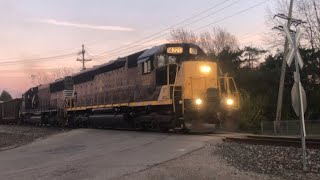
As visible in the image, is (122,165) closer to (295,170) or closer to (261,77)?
(295,170)

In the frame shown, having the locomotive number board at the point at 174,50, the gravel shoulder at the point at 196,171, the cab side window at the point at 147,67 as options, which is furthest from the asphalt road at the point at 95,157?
the locomotive number board at the point at 174,50

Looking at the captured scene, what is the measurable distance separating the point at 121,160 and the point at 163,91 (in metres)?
Answer: 7.62

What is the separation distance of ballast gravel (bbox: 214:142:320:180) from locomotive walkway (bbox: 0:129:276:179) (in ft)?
1.77

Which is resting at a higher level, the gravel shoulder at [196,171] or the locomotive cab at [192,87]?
the locomotive cab at [192,87]

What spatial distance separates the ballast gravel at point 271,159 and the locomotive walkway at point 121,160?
541 millimetres

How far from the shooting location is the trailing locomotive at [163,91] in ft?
64.3

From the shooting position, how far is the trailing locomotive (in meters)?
19.6

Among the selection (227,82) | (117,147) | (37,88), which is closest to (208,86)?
(227,82)

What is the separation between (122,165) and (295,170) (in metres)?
4.44

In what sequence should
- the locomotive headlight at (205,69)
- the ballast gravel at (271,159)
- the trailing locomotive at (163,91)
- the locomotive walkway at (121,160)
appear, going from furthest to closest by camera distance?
1. the locomotive headlight at (205,69)
2. the trailing locomotive at (163,91)
3. the locomotive walkway at (121,160)
4. the ballast gravel at (271,159)

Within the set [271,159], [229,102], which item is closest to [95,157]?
[271,159]

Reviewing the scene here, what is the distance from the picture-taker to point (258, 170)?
10.8 meters

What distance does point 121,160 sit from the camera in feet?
43.3

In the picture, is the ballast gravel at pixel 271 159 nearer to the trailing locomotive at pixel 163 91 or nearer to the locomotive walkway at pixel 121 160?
the locomotive walkway at pixel 121 160
